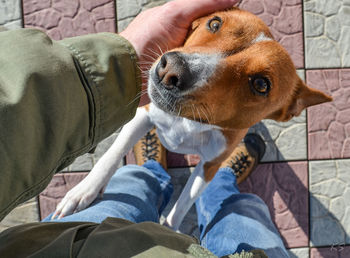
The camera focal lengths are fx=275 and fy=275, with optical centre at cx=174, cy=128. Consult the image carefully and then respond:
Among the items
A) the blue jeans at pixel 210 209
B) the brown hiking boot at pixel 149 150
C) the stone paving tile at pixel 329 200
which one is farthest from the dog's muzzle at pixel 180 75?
the stone paving tile at pixel 329 200

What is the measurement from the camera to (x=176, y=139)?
87.4 inches

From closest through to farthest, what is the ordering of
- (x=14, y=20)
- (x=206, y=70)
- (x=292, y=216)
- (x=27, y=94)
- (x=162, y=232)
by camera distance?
A: (x=27, y=94) < (x=162, y=232) < (x=206, y=70) < (x=14, y=20) < (x=292, y=216)

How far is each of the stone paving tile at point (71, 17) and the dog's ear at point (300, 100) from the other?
6.49 ft

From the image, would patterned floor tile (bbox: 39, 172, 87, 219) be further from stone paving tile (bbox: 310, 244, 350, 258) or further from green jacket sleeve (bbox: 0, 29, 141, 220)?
stone paving tile (bbox: 310, 244, 350, 258)

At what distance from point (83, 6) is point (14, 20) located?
720mm

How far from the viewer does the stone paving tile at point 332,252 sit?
321 cm

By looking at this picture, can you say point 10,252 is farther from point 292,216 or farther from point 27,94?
point 292,216

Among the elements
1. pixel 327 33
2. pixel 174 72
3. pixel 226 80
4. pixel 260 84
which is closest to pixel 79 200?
pixel 174 72

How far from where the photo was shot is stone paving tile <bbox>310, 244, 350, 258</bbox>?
321 cm

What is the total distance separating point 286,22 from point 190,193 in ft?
7.20

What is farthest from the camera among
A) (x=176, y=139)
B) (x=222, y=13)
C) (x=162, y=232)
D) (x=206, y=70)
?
(x=176, y=139)

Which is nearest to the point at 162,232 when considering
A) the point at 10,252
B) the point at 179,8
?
the point at 10,252

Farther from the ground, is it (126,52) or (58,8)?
(126,52)

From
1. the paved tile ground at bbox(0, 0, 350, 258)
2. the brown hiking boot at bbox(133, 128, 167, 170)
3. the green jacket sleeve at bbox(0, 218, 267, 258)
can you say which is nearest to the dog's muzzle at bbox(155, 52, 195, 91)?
the green jacket sleeve at bbox(0, 218, 267, 258)
